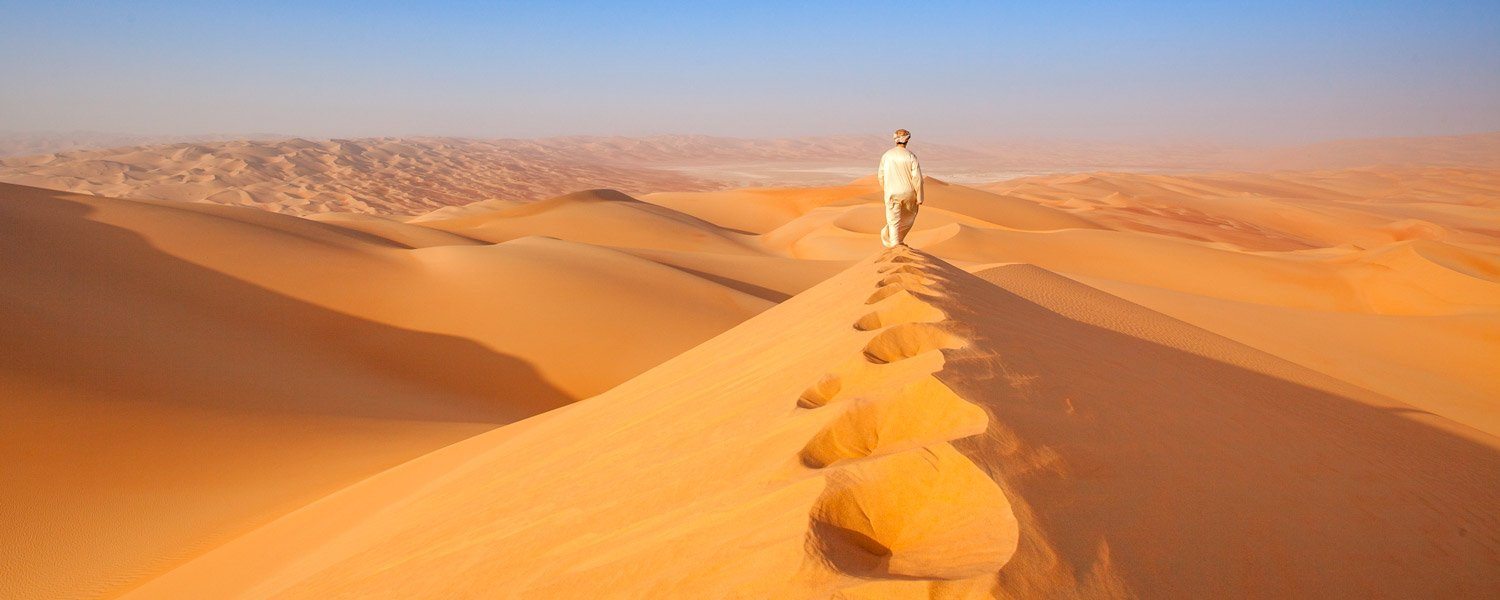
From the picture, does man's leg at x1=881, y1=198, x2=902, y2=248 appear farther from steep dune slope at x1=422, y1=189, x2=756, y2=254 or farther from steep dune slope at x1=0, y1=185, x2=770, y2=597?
steep dune slope at x1=422, y1=189, x2=756, y2=254

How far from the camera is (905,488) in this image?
192cm

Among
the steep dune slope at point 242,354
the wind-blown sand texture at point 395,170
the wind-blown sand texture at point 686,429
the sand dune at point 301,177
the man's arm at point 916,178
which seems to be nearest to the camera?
the wind-blown sand texture at point 686,429

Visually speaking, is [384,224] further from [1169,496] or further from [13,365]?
[1169,496]

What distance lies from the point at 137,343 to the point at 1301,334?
1203 cm

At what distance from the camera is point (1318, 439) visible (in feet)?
10.5

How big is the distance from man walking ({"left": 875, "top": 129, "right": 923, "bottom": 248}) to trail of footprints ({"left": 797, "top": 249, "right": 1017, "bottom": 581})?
15.1 ft

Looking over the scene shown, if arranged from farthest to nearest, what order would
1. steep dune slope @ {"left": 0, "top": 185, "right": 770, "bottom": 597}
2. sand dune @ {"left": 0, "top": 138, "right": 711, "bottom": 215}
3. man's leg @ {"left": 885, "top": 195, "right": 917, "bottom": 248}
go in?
sand dune @ {"left": 0, "top": 138, "right": 711, "bottom": 215}
man's leg @ {"left": 885, "top": 195, "right": 917, "bottom": 248}
steep dune slope @ {"left": 0, "top": 185, "right": 770, "bottom": 597}

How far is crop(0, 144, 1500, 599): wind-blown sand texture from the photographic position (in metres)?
1.89

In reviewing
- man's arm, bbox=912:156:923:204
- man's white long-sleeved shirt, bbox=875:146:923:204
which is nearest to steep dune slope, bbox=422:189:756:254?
man's white long-sleeved shirt, bbox=875:146:923:204

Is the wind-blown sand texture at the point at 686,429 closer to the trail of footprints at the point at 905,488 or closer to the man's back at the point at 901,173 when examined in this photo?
the trail of footprints at the point at 905,488

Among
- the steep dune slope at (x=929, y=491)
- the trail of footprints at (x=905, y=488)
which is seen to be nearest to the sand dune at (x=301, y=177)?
the steep dune slope at (x=929, y=491)

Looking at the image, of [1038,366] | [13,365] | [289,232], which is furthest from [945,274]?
[289,232]

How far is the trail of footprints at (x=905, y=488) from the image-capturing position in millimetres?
1690

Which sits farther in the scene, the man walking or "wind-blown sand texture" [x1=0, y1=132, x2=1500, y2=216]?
"wind-blown sand texture" [x1=0, y1=132, x2=1500, y2=216]
